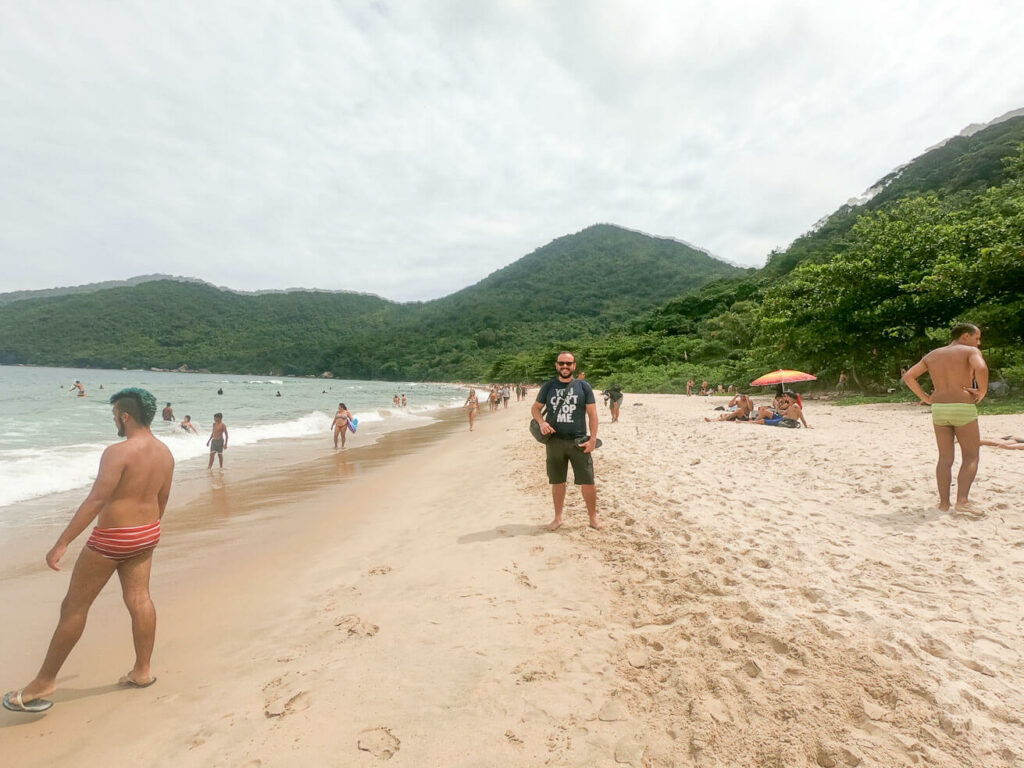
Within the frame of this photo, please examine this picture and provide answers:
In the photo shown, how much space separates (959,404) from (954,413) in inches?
3.7

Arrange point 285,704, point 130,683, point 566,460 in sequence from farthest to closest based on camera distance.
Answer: point 566,460, point 130,683, point 285,704

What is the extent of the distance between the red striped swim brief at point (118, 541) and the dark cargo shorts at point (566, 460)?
10.9 feet

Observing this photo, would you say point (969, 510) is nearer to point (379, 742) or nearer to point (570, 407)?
point (570, 407)

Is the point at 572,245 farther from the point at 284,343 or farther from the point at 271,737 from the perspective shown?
the point at 271,737

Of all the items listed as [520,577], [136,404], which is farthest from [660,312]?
[136,404]

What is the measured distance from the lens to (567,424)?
4922 millimetres

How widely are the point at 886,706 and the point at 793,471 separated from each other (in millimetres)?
5246

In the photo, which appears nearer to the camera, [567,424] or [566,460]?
[567,424]

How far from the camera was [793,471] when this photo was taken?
22.4 ft

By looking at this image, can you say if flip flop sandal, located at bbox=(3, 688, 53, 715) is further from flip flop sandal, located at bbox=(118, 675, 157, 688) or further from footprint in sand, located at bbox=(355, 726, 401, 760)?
footprint in sand, located at bbox=(355, 726, 401, 760)

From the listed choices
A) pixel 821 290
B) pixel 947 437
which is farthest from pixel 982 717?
pixel 821 290

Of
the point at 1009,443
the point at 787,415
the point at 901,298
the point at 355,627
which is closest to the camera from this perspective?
the point at 355,627

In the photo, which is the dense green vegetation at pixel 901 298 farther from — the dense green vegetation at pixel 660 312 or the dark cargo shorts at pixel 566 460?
the dark cargo shorts at pixel 566 460

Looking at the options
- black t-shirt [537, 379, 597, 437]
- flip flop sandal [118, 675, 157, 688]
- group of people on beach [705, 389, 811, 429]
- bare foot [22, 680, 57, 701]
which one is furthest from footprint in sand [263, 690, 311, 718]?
group of people on beach [705, 389, 811, 429]
